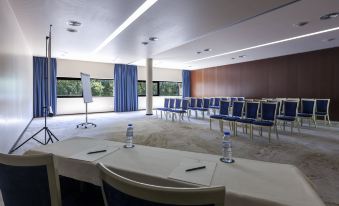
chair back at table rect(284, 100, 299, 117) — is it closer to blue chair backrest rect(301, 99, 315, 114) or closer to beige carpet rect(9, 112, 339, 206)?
beige carpet rect(9, 112, 339, 206)

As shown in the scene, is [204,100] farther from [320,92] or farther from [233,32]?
[320,92]

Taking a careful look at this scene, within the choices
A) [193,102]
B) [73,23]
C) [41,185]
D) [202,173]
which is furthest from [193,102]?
[41,185]

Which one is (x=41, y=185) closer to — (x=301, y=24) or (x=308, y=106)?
(x=301, y=24)

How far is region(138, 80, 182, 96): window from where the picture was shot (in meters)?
12.3

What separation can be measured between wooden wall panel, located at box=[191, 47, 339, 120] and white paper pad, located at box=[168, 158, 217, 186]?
8520 millimetres

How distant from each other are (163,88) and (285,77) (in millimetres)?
7219

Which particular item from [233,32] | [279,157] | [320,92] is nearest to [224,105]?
[233,32]

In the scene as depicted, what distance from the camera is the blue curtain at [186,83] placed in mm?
13877

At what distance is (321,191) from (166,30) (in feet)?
14.7

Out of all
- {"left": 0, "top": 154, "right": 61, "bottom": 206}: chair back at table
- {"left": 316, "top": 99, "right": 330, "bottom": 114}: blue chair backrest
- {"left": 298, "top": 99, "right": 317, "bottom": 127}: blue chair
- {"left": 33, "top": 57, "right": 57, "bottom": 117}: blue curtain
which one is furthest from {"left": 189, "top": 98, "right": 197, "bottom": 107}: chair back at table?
{"left": 0, "top": 154, "right": 61, "bottom": 206}: chair back at table

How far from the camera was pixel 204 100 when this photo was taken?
27.7 feet

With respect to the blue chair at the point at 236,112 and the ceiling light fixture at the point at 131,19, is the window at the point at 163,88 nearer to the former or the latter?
the ceiling light fixture at the point at 131,19

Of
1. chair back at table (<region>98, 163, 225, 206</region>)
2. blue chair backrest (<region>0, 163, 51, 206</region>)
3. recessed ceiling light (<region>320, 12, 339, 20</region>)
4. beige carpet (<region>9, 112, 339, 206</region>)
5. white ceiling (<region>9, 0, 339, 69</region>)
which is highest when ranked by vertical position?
recessed ceiling light (<region>320, 12, 339, 20</region>)

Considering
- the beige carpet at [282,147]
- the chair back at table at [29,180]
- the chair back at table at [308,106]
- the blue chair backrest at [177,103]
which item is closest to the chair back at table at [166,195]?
the chair back at table at [29,180]
